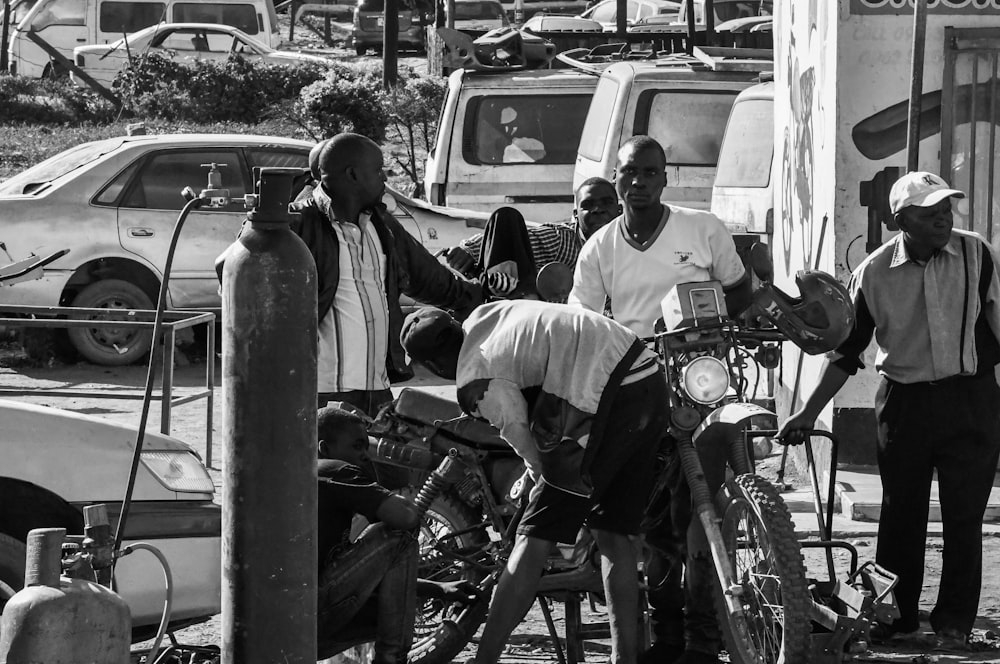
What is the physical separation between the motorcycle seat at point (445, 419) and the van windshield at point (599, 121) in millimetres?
6636

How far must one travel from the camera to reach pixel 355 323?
5.73 meters

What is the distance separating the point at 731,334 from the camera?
5.27 metres

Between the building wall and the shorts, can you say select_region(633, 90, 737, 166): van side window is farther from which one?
the shorts

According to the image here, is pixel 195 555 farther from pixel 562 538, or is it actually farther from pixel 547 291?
pixel 547 291

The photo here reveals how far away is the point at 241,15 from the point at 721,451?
26197 millimetres

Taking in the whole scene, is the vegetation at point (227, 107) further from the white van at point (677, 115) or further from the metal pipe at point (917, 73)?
the metal pipe at point (917, 73)

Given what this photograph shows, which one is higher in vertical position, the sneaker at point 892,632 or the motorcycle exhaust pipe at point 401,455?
the motorcycle exhaust pipe at point 401,455

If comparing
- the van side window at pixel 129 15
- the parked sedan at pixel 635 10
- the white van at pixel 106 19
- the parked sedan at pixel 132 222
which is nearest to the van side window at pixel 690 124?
the parked sedan at pixel 132 222

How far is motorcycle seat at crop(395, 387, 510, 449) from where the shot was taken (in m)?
5.40

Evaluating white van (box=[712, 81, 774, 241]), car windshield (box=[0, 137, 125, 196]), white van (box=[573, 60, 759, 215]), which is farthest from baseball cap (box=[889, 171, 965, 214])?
car windshield (box=[0, 137, 125, 196])

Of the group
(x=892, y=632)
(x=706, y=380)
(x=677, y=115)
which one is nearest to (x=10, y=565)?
(x=706, y=380)

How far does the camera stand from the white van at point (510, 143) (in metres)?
12.8

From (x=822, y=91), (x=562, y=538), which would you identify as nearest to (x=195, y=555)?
(x=562, y=538)

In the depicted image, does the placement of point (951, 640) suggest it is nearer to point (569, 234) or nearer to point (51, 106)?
point (569, 234)
